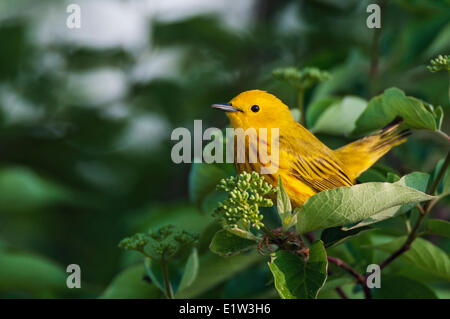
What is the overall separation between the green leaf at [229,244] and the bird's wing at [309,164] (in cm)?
62

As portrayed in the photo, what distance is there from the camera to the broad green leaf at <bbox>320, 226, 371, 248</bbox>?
1.82m

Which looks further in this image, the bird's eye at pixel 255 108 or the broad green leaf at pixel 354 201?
the bird's eye at pixel 255 108

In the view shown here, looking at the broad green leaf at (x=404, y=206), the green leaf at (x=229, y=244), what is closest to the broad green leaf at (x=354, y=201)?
the broad green leaf at (x=404, y=206)

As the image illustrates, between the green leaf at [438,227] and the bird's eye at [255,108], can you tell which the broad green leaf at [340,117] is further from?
the green leaf at [438,227]

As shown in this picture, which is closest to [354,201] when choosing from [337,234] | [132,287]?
[337,234]

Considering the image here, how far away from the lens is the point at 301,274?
5.65ft

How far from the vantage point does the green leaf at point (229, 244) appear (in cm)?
181

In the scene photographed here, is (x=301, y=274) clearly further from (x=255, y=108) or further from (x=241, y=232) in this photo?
(x=255, y=108)

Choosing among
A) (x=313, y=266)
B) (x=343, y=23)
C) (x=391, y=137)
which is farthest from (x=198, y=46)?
(x=313, y=266)

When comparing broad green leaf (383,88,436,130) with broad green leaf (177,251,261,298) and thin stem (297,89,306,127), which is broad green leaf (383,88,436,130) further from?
broad green leaf (177,251,261,298)

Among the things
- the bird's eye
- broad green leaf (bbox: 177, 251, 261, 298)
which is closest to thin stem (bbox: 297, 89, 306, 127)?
the bird's eye

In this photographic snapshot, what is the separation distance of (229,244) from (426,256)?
0.83m
